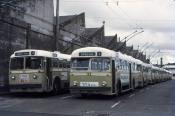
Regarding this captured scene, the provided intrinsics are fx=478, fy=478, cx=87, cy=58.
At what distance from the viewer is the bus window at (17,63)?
88.4 ft

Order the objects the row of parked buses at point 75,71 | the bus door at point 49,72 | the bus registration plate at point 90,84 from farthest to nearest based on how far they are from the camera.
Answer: the bus door at point 49,72 < the row of parked buses at point 75,71 < the bus registration plate at point 90,84

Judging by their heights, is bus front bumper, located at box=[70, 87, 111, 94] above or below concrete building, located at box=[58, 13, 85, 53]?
below

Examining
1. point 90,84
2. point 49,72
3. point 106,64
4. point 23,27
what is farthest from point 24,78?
point 23,27

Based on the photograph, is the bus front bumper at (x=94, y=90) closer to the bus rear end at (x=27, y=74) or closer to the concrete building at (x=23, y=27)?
the bus rear end at (x=27, y=74)

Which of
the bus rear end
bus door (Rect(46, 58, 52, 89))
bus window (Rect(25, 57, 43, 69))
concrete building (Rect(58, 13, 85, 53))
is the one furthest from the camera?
concrete building (Rect(58, 13, 85, 53))

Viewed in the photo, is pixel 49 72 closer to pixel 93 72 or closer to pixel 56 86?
pixel 56 86

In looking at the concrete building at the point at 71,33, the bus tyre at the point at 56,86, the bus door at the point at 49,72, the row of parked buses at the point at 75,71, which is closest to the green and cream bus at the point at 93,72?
the row of parked buses at the point at 75,71

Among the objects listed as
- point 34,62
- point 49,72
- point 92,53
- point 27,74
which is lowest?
point 27,74

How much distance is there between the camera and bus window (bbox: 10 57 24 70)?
26.9 m

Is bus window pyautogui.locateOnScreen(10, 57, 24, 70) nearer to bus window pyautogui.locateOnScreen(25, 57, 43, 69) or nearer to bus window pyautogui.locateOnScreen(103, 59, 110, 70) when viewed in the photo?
bus window pyautogui.locateOnScreen(25, 57, 43, 69)

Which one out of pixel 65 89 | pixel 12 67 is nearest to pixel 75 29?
pixel 65 89

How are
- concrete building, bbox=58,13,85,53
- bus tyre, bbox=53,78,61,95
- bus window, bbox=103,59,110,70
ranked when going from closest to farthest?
bus window, bbox=103,59,110,70 < bus tyre, bbox=53,78,61,95 < concrete building, bbox=58,13,85,53

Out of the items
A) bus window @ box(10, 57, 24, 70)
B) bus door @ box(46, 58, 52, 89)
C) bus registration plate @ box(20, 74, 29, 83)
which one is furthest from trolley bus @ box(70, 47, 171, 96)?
bus window @ box(10, 57, 24, 70)

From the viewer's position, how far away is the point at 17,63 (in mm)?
27078
